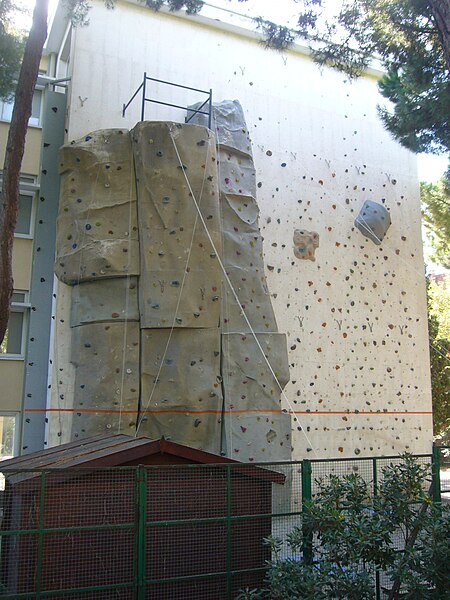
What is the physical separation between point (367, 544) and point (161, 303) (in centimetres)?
548

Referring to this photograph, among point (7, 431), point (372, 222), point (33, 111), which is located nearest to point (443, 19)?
point (372, 222)

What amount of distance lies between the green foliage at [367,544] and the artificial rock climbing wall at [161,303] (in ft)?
14.0

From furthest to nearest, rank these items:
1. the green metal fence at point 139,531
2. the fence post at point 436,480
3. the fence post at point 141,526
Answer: the fence post at point 436,480, the fence post at point 141,526, the green metal fence at point 139,531

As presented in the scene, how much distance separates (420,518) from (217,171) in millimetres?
7122

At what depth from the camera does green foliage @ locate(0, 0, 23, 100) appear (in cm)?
969

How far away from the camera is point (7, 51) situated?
9.68 metres

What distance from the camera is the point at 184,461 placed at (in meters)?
5.86

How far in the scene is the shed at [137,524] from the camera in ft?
16.8

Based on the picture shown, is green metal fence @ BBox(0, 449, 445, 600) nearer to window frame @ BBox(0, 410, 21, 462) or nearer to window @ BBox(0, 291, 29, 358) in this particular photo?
window frame @ BBox(0, 410, 21, 462)

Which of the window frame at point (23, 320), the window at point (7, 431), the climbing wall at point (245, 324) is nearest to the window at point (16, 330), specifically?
the window frame at point (23, 320)

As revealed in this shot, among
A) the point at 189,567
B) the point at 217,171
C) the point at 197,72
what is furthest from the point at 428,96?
the point at 189,567

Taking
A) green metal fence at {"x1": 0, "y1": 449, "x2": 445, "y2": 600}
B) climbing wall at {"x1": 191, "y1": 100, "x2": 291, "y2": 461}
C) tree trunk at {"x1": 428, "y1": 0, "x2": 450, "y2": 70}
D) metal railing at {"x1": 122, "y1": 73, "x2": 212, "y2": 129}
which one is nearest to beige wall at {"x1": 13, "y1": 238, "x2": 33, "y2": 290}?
metal railing at {"x1": 122, "y1": 73, "x2": 212, "y2": 129}

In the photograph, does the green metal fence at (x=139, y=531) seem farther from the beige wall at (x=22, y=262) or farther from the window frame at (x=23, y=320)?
the beige wall at (x=22, y=262)

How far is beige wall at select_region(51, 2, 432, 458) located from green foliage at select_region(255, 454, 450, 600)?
5.60 metres
